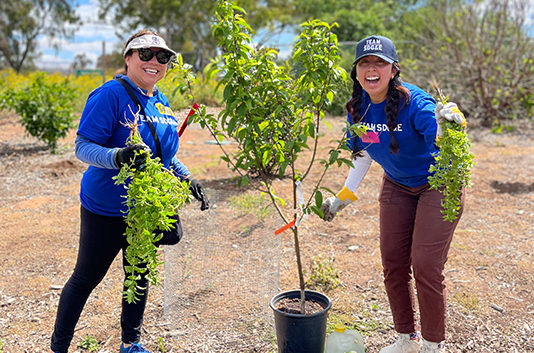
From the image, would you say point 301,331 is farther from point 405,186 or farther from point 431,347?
point 405,186

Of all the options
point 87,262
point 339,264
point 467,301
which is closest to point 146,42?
point 87,262

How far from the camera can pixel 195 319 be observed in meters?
2.87

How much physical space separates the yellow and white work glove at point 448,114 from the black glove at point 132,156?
4.07ft

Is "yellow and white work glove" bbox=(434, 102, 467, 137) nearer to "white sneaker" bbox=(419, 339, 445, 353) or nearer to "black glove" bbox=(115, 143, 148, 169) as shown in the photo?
"white sneaker" bbox=(419, 339, 445, 353)

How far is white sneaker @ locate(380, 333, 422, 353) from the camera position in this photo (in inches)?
94.9

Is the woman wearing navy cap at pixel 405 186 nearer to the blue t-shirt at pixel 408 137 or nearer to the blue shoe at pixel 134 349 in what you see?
the blue t-shirt at pixel 408 137

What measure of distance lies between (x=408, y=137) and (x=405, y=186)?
0.95ft

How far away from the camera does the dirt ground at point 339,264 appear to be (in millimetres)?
2727

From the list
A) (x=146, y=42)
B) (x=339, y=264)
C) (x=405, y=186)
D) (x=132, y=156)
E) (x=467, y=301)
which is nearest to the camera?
(x=132, y=156)

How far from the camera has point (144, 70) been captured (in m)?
2.12

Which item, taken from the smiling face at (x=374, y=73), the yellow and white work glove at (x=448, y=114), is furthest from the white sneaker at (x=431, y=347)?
the smiling face at (x=374, y=73)

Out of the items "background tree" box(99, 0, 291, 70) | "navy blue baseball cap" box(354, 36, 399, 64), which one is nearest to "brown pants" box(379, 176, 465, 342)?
"navy blue baseball cap" box(354, 36, 399, 64)

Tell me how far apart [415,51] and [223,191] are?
9.58 m

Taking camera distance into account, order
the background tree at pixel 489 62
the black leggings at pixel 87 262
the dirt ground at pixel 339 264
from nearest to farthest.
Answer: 1. the black leggings at pixel 87 262
2. the dirt ground at pixel 339 264
3. the background tree at pixel 489 62
